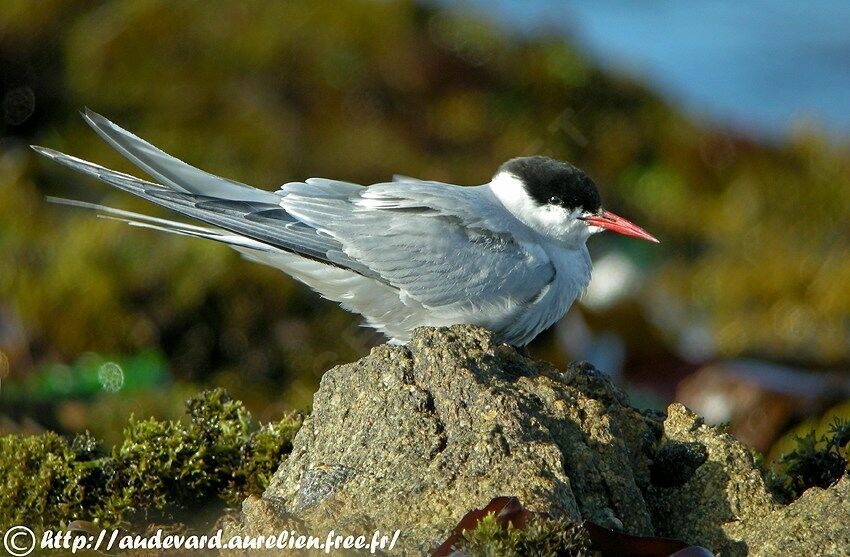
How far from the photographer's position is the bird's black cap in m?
4.30

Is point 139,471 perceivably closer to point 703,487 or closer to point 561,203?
point 703,487

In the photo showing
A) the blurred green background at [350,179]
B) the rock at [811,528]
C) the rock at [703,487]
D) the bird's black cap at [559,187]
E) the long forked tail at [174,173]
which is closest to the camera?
the rock at [811,528]

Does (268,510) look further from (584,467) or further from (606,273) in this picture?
(606,273)

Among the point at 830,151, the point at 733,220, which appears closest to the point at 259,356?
the point at 733,220

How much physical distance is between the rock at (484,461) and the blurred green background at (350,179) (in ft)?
6.59

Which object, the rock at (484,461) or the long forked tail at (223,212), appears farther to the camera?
the long forked tail at (223,212)

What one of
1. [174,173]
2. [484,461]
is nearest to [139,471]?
[174,173]

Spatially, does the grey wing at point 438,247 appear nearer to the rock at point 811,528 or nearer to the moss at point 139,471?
the moss at point 139,471

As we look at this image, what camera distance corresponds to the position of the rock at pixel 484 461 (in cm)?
275

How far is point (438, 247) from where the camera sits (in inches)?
152

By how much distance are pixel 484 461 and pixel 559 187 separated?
1700 mm

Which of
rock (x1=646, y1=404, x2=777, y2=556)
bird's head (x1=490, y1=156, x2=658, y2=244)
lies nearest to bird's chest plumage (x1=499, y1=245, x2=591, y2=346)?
bird's head (x1=490, y1=156, x2=658, y2=244)

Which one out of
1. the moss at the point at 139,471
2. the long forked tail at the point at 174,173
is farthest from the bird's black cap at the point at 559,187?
the moss at the point at 139,471

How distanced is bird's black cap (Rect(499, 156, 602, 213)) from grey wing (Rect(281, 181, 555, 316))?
350 mm
